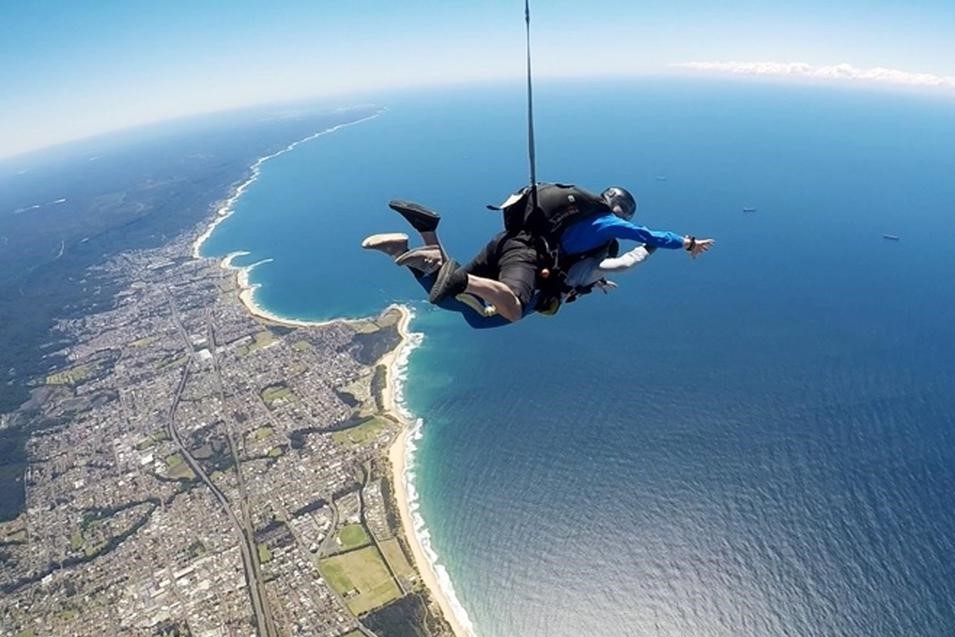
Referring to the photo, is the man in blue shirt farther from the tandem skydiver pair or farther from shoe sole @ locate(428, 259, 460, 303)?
shoe sole @ locate(428, 259, 460, 303)

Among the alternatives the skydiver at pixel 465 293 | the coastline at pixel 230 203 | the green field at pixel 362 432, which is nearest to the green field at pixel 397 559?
the green field at pixel 362 432

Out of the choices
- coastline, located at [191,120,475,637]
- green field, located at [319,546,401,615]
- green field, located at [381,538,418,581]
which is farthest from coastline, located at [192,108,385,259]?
green field, located at [381,538,418,581]

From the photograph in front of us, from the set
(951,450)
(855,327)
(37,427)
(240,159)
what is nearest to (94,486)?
(37,427)

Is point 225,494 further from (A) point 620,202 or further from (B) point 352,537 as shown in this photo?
(A) point 620,202

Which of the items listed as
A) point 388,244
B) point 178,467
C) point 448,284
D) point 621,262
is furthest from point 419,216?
point 178,467

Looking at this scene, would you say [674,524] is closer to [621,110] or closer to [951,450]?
[951,450]

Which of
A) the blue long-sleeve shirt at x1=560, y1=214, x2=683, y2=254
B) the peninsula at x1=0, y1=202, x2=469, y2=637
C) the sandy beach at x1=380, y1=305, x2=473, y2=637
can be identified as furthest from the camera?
the peninsula at x1=0, y1=202, x2=469, y2=637
